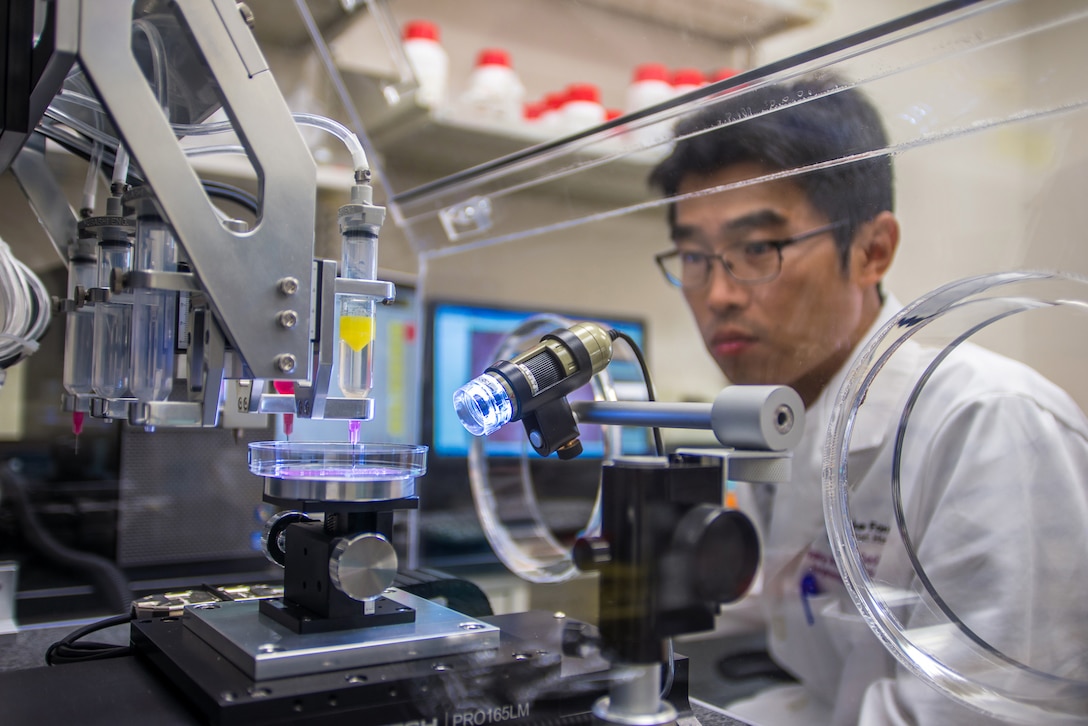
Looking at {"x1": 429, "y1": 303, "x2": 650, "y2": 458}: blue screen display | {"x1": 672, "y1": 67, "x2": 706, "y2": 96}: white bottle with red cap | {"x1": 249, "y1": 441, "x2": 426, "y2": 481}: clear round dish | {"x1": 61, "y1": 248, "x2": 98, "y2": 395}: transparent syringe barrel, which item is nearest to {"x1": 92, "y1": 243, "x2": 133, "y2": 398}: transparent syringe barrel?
{"x1": 61, "y1": 248, "x2": 98, "y2": 395}: transparent syringe barrel

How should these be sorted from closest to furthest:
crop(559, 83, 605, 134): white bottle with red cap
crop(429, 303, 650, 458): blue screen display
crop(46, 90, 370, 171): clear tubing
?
1. crop(46, 90, 370, 171): clear tubing
2. crop(559, 83, 605, 134): white bottle with red cap
3. crop(429, 303, 650, 458): blue screen display

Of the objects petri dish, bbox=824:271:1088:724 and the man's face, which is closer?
petri dish, bbox=824:271:1088:724

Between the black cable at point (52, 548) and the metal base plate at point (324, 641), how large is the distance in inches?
25.4

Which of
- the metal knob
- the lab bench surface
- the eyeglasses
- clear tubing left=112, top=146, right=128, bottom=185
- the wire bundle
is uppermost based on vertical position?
clear tubing left=112, top=146, right=128, bottom=185

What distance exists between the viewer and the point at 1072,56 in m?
0.67

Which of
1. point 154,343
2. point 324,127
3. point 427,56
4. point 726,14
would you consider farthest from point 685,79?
point 154,343

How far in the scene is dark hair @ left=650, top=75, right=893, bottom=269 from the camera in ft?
2.78

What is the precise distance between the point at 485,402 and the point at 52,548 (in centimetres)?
96

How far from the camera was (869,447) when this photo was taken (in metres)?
0.88

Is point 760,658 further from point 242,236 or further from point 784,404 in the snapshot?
point 242,236

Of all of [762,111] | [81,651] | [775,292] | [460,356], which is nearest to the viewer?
[81,651]

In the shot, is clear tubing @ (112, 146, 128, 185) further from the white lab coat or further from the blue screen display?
the blue screen display

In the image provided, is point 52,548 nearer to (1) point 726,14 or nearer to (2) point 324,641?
(2) point 324,641

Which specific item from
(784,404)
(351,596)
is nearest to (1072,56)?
(784,404)
